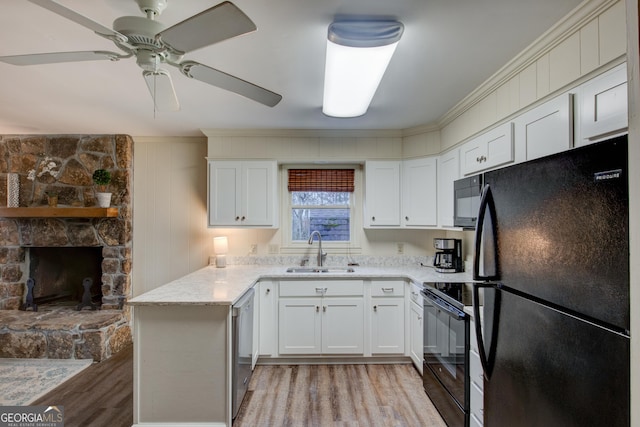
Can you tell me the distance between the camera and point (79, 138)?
12.7 ft

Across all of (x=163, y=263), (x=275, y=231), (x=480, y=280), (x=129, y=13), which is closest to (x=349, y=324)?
(x=275, y=231)

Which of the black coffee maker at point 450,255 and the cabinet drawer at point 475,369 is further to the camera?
the black coffee maker at point 450,255

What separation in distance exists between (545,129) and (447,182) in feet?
4.55

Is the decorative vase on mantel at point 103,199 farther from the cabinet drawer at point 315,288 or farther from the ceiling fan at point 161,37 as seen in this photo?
the ceiling fan at point 161,37

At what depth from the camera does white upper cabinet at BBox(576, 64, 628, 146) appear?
4.28 ft

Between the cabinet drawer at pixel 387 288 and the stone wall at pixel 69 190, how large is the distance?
285 cm

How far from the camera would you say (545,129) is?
1771 millimetres

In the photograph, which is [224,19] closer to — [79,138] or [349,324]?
[349,324]

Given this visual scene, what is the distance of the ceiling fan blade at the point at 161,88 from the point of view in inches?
67.0

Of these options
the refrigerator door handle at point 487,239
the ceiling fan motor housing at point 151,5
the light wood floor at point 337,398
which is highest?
the ceiling fan motor housing at point 151,5

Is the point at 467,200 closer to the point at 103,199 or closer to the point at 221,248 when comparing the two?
the point at 221,248

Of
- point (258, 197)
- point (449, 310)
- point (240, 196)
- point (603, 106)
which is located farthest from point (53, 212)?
point (603, 106)

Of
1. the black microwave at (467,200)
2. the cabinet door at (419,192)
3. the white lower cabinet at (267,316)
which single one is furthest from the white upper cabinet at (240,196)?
the black microwave at (467,200)

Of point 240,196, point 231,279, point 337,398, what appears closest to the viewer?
point 337,398
